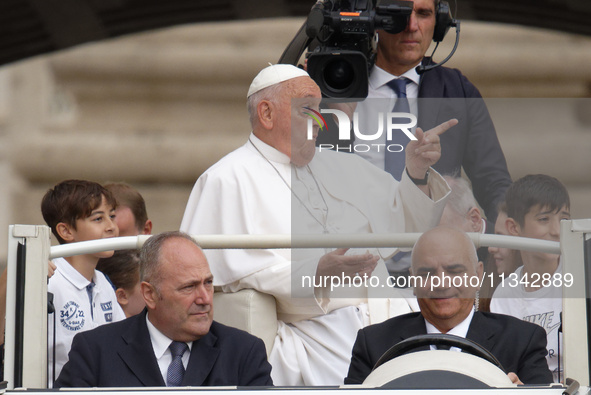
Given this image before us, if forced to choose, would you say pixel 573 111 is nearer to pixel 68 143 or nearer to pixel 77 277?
pixel 68 143

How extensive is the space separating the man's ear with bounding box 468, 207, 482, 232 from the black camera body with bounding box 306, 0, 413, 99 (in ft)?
1.40


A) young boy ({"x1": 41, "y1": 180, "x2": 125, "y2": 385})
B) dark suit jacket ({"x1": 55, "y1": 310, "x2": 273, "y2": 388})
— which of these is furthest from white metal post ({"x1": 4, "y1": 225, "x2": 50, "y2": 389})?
young boy ({"x1": 41, "y1": 180, "x2": 125, "y2": 385})

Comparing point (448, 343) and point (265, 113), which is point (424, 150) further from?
point (448, 343)

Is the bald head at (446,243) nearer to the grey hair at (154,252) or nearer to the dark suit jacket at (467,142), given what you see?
the grey hair at (154,252)

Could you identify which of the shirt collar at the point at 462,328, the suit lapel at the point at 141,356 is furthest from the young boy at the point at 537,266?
the suit lapel at the point at 141,356

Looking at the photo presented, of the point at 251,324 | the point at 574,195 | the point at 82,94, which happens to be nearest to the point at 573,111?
the point at 574,195

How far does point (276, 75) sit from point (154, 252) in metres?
0.74

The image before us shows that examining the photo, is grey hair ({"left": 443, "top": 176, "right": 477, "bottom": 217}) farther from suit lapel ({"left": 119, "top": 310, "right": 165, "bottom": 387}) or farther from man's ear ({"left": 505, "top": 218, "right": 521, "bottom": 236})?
suit lapel ({"left": 119, "top": 310, "right": 165, "bottom": 387})

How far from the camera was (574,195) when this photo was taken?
6109mm

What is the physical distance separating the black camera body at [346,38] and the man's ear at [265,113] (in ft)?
0.48

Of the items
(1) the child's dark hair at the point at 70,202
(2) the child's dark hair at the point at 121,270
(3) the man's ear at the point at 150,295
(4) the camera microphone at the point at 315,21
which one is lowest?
(3) the man's ear at the point at 150,295

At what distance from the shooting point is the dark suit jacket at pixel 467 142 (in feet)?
10.8

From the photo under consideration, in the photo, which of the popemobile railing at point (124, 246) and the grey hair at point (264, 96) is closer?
the popemobile railing at point (124, 246)

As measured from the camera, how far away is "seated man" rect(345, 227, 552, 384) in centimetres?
258
